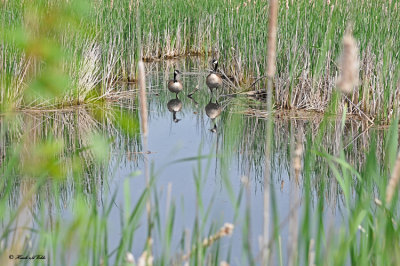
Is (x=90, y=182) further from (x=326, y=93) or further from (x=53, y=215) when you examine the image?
(x=326, y=93)

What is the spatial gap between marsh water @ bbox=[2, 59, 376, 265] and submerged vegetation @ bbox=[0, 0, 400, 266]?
0.02 m

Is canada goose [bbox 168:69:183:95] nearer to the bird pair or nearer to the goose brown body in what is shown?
the bird pair

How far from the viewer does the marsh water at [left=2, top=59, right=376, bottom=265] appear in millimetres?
3502

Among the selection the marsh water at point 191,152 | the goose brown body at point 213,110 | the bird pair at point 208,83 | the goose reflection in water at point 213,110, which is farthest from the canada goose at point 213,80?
the goose brown body at point 213,110

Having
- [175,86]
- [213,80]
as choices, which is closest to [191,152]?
[175,86]

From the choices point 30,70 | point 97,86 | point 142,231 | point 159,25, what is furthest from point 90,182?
point 159,25

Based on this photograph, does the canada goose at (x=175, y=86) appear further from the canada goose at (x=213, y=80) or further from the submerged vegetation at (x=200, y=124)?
the canada goose at (x=213, y=80)

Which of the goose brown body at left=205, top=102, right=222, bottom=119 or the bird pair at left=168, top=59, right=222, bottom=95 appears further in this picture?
the bird pair at left=168, top=59, right=222, bottom=95

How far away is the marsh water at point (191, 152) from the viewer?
11.5ft

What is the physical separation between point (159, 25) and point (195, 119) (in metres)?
3.67

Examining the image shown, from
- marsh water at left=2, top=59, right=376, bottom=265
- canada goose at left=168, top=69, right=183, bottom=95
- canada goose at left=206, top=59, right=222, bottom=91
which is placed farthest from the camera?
canada goose at left=206, top=59, right=222, bottom=91

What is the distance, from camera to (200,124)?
610 cm

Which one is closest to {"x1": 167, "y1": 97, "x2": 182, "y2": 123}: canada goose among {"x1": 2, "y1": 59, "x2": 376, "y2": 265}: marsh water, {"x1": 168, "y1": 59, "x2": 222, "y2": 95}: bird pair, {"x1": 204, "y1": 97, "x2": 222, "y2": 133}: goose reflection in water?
{"x1": 2, "y1": 59, "x2": 376, "y2": 265}: marsh water

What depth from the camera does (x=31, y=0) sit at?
1.65 meters
